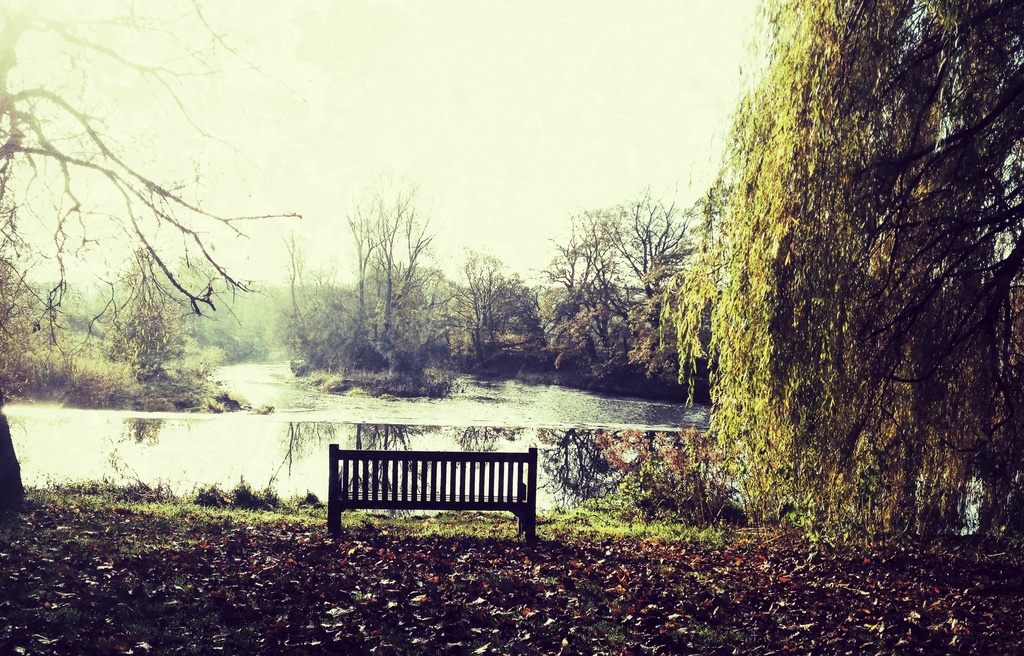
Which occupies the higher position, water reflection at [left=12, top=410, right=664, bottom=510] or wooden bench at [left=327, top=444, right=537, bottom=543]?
wooden bench at [left=327, top=444, right=537, bottom=543]

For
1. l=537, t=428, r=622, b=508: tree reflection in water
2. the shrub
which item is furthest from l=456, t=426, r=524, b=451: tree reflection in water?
the shrub

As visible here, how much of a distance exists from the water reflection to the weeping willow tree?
753 centimetres

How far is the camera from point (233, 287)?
425 inches

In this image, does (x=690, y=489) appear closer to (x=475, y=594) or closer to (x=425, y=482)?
(x=425, y=482)

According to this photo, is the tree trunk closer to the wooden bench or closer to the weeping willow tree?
the wooden bench

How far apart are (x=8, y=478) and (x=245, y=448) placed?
383 inches

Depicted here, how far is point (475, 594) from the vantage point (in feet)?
20.9

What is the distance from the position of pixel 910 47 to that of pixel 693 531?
7.18 meters

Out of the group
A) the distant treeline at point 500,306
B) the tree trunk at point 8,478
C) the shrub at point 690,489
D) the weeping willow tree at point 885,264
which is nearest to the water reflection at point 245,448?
the shrub at point 690,489

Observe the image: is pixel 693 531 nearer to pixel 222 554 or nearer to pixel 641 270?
pixel 222 554

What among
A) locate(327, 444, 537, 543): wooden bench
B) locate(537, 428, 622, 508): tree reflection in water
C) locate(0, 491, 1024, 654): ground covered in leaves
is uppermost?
locate(327, 444, 537, 543): wooden bench

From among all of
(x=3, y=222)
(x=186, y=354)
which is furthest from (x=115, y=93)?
(x=186, y=354)

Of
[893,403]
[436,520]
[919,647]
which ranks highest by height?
[893,403]

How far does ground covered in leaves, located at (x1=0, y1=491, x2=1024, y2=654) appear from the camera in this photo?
5.16m
